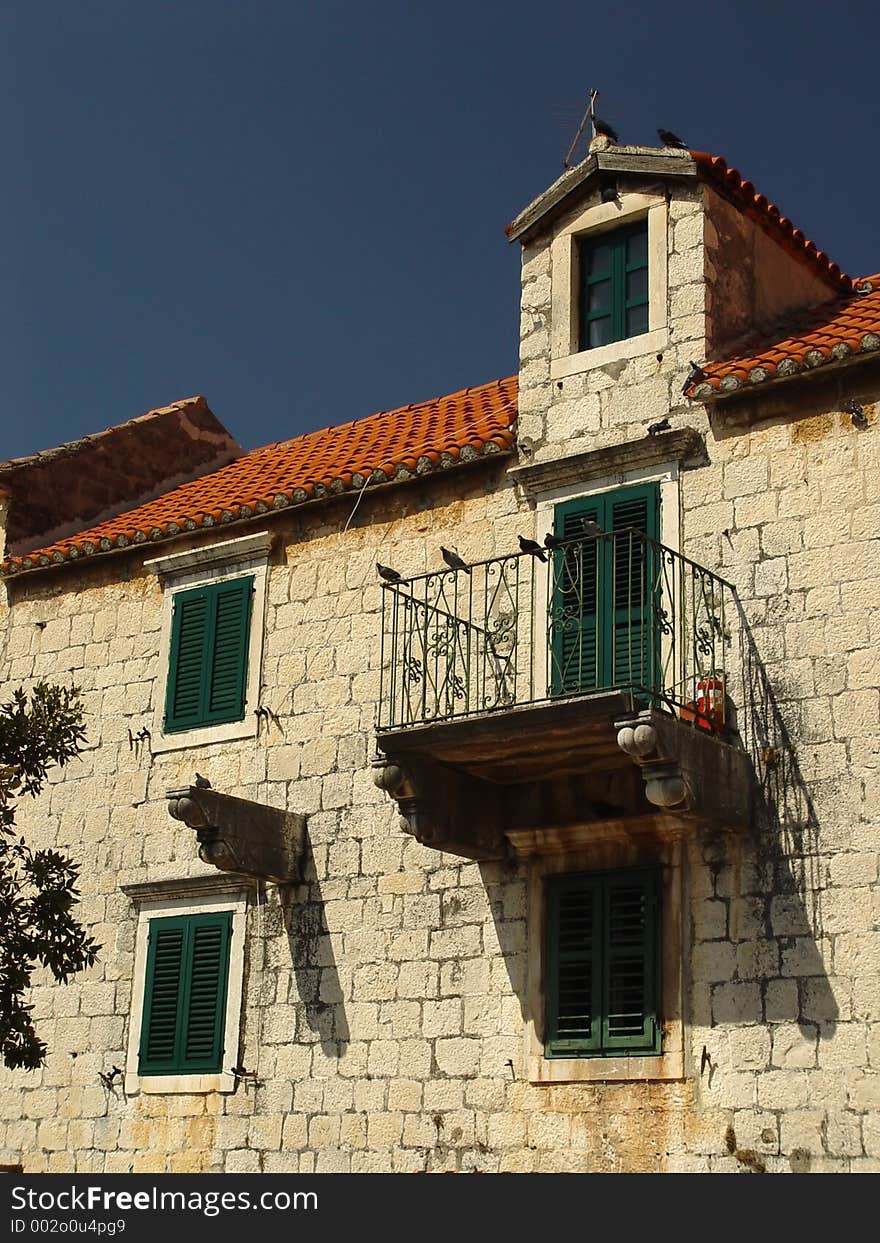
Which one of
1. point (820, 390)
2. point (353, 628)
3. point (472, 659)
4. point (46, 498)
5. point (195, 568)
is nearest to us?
point (820, 390)

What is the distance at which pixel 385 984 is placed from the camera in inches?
520

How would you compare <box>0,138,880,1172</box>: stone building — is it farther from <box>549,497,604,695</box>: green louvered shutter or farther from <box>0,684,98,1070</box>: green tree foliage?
<box>0,684,98,1070</box>: green tree foliage

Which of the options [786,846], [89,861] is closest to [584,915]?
[786,846]

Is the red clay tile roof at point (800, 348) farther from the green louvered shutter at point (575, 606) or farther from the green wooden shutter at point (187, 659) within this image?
the green wooden shutter at point (187, 659)

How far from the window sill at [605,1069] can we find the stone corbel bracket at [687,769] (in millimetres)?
1593

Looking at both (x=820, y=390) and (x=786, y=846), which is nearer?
(x=786, y=846)

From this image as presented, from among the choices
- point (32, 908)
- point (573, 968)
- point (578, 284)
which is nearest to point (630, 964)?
point (573, 968)

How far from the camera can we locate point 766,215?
1436 centimetres

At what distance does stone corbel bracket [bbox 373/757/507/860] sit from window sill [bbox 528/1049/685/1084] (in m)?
1.53

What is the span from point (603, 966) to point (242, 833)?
310 cm

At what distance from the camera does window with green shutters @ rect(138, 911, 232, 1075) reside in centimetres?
1400

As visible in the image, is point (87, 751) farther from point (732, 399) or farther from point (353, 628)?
point (732, 399)

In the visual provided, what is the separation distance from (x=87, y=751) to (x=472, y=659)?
417 cm

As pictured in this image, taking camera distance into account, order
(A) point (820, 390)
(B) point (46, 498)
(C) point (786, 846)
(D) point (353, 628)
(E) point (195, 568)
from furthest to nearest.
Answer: (B) point (46, 498) → (E) point (195, 568) → (D) point (353, 628) → (A) point (820, 390) → (C) point (786, 846)
